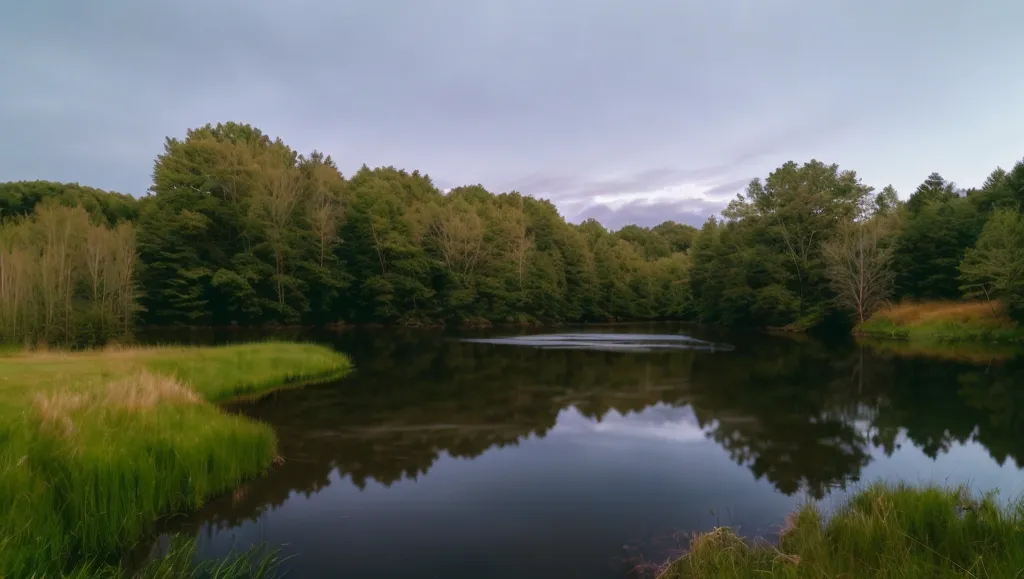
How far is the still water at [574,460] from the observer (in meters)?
8.23

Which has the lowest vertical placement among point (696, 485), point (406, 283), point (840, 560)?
point (696, 485)

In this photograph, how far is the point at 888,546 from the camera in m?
6.37

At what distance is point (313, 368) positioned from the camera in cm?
2303

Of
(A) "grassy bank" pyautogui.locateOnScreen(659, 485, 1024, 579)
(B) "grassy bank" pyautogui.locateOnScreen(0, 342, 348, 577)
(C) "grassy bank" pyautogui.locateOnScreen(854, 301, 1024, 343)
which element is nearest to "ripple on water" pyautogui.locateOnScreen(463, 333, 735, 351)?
(C) "grassy bank" pyautogui.locateOnScreen(854, 301, 1024, 343)

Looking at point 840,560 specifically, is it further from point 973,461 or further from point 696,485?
point 973,461

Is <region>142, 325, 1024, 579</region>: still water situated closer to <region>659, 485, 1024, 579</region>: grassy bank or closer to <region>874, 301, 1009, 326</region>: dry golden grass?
<region>659, 485, 1024, 579</region>: grassy bank

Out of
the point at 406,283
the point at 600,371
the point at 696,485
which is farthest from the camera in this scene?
the point at 406,283

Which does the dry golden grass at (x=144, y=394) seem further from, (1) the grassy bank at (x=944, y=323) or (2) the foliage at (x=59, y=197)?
(2) the foliage at (x=59, y=197)

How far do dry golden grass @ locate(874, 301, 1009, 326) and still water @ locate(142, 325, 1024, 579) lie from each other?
21.9 m

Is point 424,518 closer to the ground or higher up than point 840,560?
closer to the ground

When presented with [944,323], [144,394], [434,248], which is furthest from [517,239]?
[144,394]

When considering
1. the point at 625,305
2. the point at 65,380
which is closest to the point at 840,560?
the point at 65,380

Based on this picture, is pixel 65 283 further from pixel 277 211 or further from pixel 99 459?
pixel 277 211

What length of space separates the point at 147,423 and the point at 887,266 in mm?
58387
